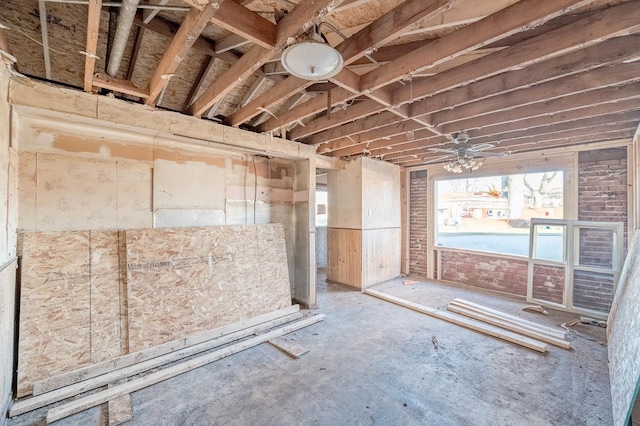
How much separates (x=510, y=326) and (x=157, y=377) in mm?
3983

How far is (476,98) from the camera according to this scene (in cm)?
247

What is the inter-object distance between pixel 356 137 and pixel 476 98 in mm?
1817

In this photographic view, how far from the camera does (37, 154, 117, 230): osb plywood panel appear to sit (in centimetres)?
241

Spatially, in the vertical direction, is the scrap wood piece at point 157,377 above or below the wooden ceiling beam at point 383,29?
below

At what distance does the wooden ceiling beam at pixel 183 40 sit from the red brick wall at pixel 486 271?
5.55m

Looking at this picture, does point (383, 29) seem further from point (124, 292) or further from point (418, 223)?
point (418, 223)

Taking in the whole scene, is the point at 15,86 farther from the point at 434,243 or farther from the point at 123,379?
the point at 434,243

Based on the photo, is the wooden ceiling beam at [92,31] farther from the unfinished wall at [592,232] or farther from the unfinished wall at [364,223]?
the unfinished wall at [592,232]

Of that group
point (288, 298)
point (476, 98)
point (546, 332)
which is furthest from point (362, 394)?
point (476, 98)

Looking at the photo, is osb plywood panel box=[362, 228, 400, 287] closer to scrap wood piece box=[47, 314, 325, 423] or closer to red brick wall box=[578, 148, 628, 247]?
scrap wood piece box=[47, 314, 325, 423]

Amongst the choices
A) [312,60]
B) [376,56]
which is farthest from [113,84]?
[376,56]

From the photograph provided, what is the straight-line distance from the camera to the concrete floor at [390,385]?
1.95m

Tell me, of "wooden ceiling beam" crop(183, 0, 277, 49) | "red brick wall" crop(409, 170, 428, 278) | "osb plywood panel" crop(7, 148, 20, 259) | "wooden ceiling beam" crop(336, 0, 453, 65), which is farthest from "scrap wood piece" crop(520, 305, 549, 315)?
"osb plywood panel" crop(7, 148, 20, 259)

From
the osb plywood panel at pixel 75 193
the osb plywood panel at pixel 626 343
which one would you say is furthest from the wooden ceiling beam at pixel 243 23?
the osb plywood panel at pixel 626 343
